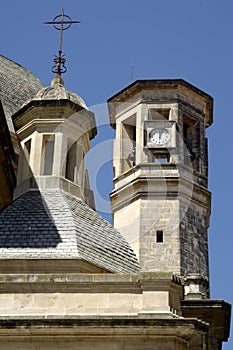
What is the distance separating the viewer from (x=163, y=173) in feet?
92.0

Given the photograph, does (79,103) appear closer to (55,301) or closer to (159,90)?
(55,301)

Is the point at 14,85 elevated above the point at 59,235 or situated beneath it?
elevated above

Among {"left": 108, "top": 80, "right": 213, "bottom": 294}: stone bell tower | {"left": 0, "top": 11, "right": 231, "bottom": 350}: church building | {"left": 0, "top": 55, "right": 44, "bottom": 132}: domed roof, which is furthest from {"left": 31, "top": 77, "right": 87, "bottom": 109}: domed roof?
{"left": 108, "top": 80, "right": 213, "bottom": 294}: stone bell tower

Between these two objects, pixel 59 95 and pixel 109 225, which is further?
pixel 59 95

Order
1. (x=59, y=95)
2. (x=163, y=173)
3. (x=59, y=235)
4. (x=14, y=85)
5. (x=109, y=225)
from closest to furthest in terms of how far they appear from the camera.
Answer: (x=59, y=235), (x=109, y=225), (x=59, y=95), (x=14, y=85), (x=163, y=173)

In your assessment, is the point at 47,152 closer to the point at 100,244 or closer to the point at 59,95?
the point at 59,95

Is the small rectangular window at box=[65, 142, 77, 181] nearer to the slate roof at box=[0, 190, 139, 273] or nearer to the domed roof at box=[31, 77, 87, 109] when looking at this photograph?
the domed roof at box=[31, 77, 87, 109]

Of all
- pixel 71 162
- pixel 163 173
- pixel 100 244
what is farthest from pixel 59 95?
pixel 163 173

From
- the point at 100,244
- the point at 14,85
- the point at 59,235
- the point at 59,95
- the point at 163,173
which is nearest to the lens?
the point at 59,235

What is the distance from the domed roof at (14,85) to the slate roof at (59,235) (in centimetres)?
747

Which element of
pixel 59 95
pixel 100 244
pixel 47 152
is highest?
pixel 59 95

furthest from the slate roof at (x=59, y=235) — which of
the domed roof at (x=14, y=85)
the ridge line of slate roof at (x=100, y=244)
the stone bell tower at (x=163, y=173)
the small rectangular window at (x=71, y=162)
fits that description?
the stone bell tower at (x=163, y=173)

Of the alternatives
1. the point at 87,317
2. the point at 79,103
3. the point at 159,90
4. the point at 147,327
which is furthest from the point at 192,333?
the point at 159,90

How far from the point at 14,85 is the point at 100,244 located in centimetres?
1146
